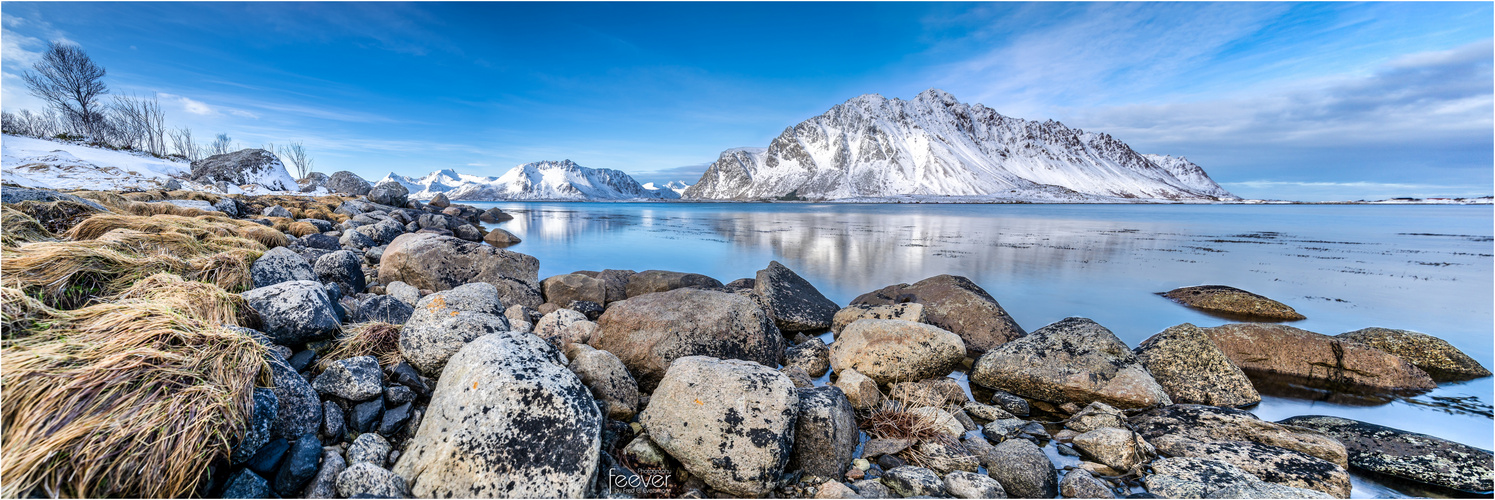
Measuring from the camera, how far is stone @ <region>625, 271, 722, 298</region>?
38.1 ft

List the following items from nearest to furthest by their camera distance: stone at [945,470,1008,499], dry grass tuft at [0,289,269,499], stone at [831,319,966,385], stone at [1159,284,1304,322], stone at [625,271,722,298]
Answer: dry grass tuft at [0,289,269,499] < stone at [945,470,1008,499] < stone at [831,319,966,385] < stone at [1159,284,1304,322] < stone at [625,271,722,298]

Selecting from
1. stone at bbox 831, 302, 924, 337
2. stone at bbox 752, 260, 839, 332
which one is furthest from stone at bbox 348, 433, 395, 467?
stone at bbox 831, 302, 924, 337

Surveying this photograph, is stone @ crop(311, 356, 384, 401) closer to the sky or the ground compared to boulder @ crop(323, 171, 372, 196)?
closer to the ground

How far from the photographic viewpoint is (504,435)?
3480 millimetres

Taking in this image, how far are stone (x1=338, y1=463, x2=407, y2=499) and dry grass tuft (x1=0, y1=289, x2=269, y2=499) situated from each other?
61 cm

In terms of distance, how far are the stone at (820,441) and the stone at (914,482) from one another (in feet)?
1.31

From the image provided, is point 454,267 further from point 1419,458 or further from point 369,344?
point 1419,458

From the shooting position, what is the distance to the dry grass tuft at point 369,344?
14.8ft

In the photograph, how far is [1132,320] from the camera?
11.1 metres

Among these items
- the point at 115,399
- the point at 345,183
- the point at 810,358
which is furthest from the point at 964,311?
the point at 345,183

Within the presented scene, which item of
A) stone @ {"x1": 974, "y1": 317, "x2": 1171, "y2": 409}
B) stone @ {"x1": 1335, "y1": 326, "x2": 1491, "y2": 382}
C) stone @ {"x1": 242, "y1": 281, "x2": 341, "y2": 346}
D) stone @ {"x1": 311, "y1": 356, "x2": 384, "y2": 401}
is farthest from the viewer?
stone @ {"x1": 1335, "y1": 326, "x2": 1491, "y2": 382}

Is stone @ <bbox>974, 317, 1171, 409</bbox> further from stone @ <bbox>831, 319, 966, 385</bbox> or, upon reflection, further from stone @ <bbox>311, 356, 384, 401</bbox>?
stone @ <bbox>311, 356, 384, 401</bbox>

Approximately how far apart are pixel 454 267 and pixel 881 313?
27.5 feet

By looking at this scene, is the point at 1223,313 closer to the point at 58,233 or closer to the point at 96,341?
the point at 96,341
